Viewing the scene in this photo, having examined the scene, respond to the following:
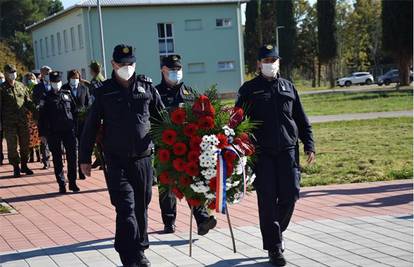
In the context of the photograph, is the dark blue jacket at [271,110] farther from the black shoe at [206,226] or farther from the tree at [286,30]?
the tree at [286,30]

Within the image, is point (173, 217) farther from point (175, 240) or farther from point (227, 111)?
point (227, 111)

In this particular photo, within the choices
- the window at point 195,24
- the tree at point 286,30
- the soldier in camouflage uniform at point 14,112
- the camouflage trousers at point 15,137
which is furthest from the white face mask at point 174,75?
the tree at point 286,30

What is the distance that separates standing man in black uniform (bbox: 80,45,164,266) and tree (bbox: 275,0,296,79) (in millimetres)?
69237

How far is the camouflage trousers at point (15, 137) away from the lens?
12.6 m

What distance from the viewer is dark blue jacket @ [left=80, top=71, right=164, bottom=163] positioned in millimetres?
5879

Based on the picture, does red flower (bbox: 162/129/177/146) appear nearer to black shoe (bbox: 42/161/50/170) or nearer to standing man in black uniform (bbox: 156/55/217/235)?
standing man in black uniform (bbox: 156/55/217/235)

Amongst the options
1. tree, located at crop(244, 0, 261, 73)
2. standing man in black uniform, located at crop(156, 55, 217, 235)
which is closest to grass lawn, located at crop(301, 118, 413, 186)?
standing man in black uniform, located at crop(156, 55, 217, 235)

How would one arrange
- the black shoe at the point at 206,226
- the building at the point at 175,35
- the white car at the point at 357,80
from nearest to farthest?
the black shoe at the point at 206,226, the building at the point at 175,35, the white car at the point at 357,80

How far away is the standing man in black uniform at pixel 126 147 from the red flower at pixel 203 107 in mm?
478

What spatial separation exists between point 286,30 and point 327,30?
7059mm

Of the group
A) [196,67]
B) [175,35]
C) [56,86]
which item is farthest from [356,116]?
[175,35]

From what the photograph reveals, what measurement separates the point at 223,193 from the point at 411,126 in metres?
14.7

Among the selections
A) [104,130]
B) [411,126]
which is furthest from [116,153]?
[411,126]

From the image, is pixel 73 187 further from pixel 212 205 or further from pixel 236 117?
pixel 236 117
